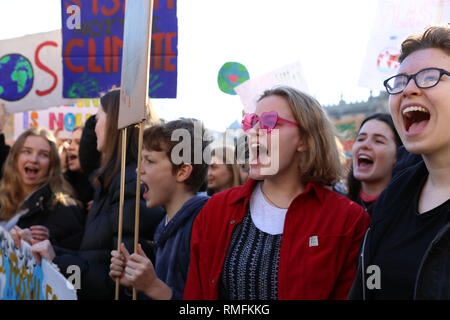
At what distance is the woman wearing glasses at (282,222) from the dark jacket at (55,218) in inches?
60.4

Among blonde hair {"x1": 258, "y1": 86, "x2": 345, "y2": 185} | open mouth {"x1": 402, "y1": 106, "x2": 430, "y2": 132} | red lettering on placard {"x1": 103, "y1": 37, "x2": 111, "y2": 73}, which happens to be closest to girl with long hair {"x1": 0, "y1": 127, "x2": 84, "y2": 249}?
red lettering on placard {"x1": 103, "y1": 37, "x2": 111, "y2": 73}

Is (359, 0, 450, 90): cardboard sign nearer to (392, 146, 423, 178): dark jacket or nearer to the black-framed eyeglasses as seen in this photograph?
(392, 146, 423, 178): dark jacket

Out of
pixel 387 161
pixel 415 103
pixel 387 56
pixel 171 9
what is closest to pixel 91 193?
pixel 171 9

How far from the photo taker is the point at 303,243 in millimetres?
1911

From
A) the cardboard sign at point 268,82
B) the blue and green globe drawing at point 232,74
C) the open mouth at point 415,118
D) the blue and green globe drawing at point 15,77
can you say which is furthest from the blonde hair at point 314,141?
the blue and green globe drawing at point 15,77

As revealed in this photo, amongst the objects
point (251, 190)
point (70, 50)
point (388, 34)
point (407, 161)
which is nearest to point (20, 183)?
point (70, 50)

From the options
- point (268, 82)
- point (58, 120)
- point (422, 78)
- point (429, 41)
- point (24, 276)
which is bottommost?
point (24, 276)

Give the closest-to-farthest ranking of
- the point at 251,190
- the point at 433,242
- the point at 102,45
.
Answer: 1. the point at 433,242
2. the point at 251,190
3. the point at 102,45

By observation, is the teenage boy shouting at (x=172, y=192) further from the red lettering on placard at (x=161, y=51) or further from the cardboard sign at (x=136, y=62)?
the red lettering on placard at (x=161, y=51)

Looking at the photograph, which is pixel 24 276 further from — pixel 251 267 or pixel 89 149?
pixel 89 149

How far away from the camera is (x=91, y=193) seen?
4.21 m

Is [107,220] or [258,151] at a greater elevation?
[258,151]

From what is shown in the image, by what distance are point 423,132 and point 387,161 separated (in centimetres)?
192

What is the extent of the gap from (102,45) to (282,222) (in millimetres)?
2296
